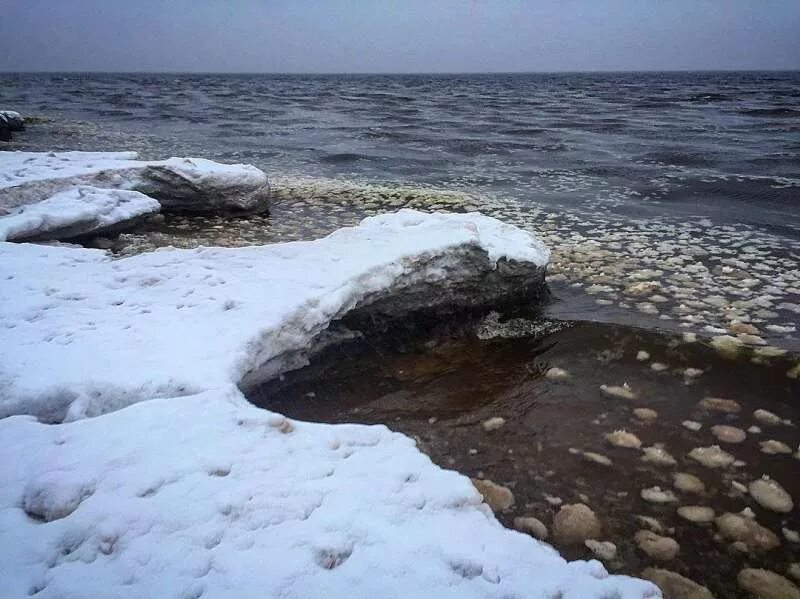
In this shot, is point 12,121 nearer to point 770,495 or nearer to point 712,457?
point 712,457

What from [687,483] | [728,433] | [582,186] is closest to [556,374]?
[728,433]

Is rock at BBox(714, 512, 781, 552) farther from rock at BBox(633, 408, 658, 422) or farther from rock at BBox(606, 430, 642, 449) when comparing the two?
rock at BBox(633, 408, 658, 422)

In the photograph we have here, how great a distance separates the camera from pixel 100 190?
8352mm

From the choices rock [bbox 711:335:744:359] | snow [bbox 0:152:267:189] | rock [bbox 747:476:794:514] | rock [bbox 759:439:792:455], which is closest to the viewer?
rock [bbox 747:476:794:514]

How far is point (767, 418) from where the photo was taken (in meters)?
4.09

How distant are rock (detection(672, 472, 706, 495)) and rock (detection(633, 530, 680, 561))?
0.49 metres

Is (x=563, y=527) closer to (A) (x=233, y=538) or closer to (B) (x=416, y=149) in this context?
(A) (x=233, y=538)

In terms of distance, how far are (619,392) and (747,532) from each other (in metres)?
1.50

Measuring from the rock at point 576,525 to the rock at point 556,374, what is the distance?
1.56 m

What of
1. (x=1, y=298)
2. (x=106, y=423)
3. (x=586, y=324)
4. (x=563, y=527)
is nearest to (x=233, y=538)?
(x=106, y=423)

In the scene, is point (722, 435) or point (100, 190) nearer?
point (722, 435)

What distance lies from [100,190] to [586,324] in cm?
705

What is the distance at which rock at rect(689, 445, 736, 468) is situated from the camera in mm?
3621

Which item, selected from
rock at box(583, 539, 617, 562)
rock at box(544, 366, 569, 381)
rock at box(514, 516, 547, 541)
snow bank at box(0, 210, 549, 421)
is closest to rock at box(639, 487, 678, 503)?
rock at box(583, 539, 617, 562)
